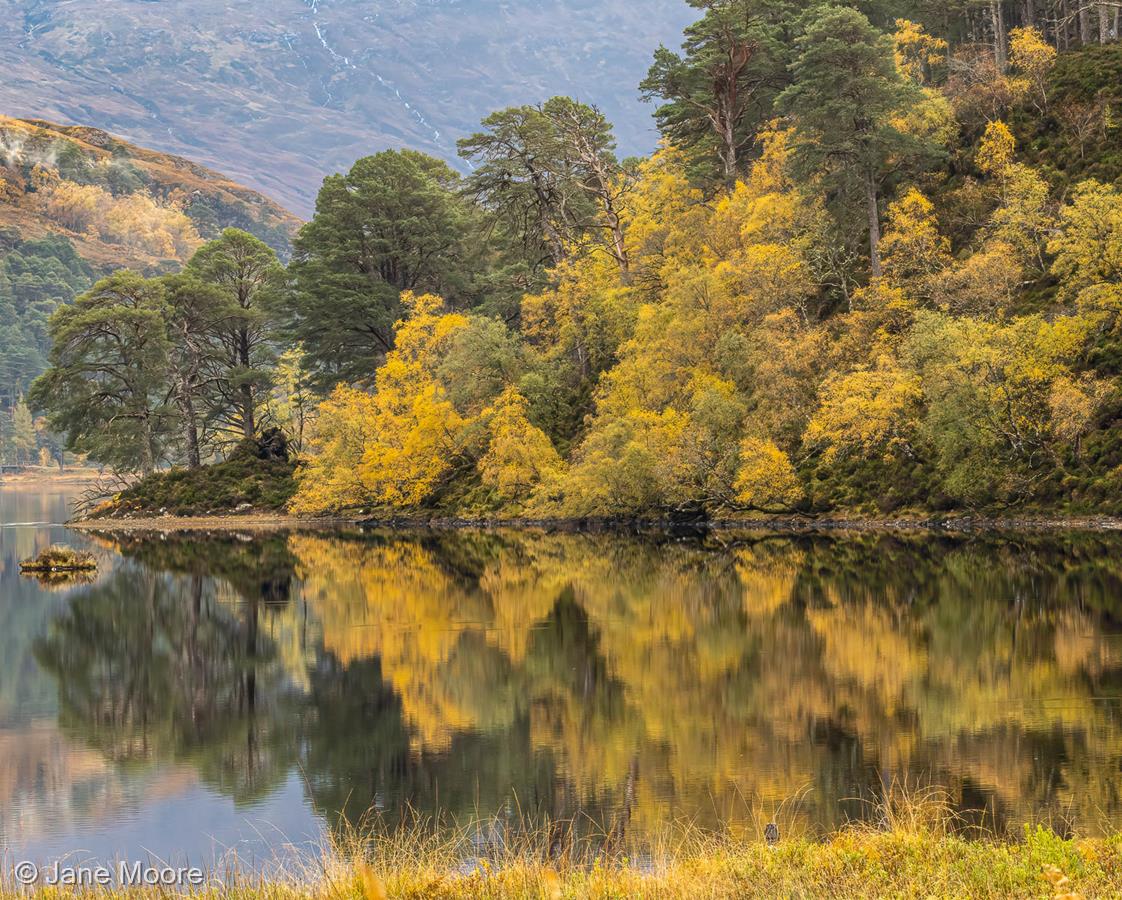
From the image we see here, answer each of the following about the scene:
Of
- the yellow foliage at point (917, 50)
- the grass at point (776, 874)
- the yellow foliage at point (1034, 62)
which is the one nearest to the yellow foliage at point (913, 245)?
the yellow foliage at point (1034, 62)

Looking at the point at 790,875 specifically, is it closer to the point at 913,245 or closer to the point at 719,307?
the point at 719,307

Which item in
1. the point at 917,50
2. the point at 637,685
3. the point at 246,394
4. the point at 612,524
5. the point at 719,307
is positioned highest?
the point at 917,50

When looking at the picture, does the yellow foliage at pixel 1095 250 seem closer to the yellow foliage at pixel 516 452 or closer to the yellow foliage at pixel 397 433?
the yellow foliage at pixel 516 452

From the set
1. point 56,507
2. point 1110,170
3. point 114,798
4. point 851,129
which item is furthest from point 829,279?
point 56,507

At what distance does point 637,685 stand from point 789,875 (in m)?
12.4

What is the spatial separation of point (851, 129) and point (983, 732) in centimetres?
5275

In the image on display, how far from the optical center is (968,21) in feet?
302

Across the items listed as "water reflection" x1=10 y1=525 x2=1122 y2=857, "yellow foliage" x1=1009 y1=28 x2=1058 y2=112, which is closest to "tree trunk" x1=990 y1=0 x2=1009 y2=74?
"yellow foliage" x1=1009 y1=28 x2=1058 y2=112

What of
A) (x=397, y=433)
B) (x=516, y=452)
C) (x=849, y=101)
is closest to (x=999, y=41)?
(x=849, y=101)

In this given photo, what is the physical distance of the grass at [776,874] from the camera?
412 inches

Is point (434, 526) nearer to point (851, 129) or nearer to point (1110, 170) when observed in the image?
point (851, 129)

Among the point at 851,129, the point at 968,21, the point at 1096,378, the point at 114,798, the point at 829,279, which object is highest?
the point at 968,21

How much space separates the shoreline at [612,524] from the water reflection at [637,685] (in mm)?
7259
